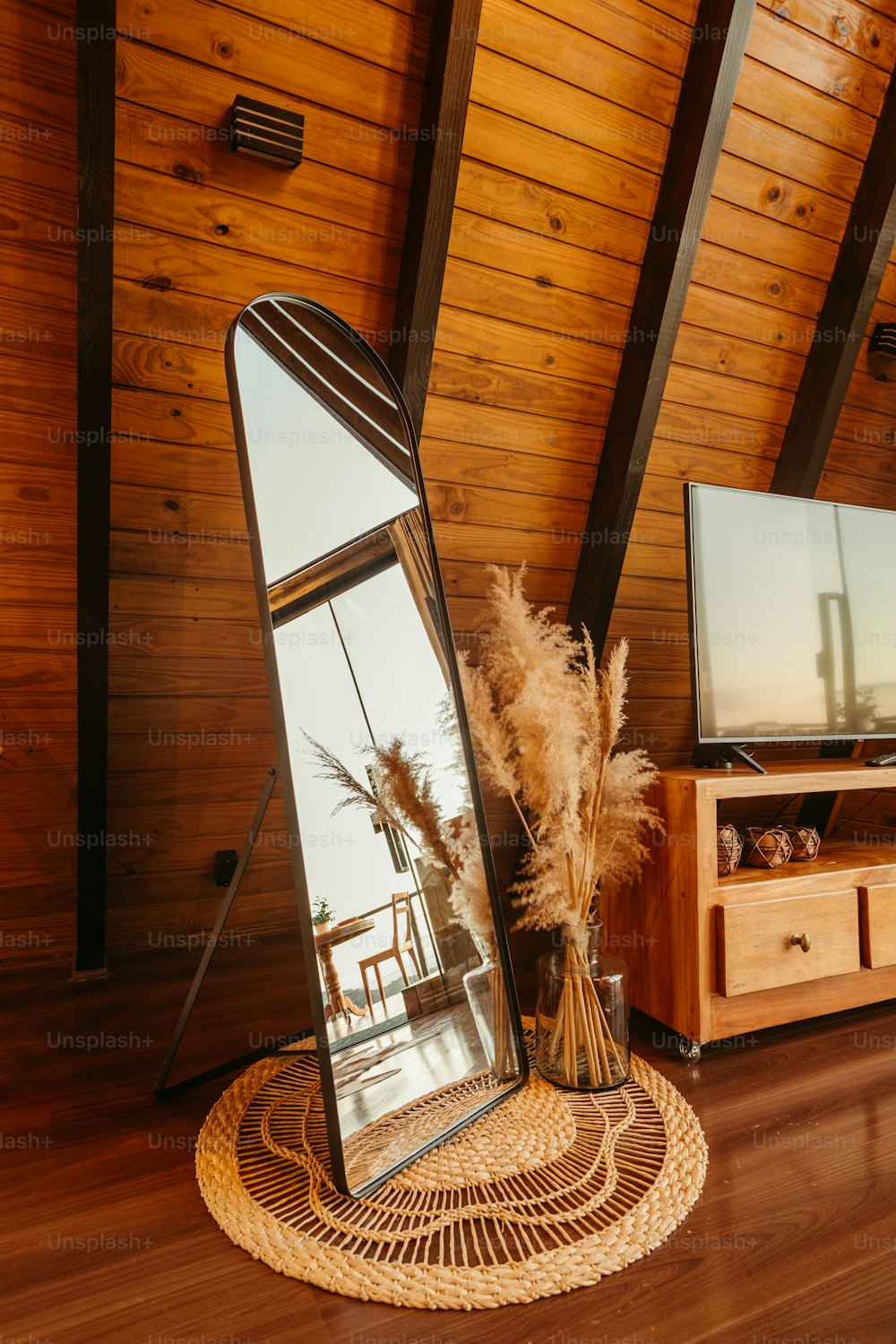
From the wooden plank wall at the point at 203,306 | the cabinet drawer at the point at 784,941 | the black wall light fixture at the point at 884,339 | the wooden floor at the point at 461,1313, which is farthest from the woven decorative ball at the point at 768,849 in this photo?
the black wall light fixture at the point at 884,339

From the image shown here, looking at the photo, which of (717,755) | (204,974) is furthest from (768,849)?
(204,974)

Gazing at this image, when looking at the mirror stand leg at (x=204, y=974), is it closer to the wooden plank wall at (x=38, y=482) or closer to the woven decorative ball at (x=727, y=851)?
the wooden plank wall at (x=38, y=482)

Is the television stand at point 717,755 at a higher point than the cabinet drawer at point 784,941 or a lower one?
higher

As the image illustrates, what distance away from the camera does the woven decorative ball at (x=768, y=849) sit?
6.33 ft

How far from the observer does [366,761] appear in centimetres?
143

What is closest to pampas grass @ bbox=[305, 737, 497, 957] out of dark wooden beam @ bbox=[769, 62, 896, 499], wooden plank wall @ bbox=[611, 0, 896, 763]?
wooden plank wall @ bbox=[611, 0, 896, 763]

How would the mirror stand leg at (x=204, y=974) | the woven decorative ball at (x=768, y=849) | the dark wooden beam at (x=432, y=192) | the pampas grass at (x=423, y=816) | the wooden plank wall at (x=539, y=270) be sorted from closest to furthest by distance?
the pampas grass at (x=423, y=816)
the mirror stand leg at (x=204, y=974)
the dark wooden beam at (x=432, y=192)
the wooden plank wall at (x=539, y=270)
the woven decorative ball at (x=768, y=849)

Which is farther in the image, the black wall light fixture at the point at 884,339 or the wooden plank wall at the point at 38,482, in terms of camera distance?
the black wall light fixture at the point at 884,339

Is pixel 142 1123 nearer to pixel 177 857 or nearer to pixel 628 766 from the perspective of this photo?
pixel 177 857

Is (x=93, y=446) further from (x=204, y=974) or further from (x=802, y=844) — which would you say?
(x=802, y=844)

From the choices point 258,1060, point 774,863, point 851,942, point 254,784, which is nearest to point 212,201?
point 254,784

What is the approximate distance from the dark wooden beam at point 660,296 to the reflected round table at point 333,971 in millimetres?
1325

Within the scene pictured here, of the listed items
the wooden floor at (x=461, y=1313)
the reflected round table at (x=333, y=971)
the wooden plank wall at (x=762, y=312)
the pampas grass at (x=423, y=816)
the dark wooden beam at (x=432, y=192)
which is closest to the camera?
the wooden floor at (x=461, y=1313)

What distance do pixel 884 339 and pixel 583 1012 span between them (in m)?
2.23
